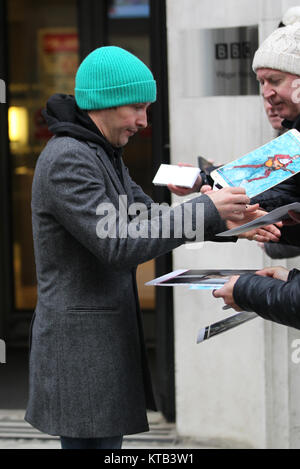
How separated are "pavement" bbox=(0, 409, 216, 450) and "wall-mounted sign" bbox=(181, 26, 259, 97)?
77.9 inches

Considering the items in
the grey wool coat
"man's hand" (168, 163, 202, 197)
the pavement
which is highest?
"man's hand" (168, 163, 202, 197)

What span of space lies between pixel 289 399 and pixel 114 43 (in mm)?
3152

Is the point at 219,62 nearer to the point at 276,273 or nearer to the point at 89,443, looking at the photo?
the point at 276,273

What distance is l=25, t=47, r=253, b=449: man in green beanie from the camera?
7.99 ft

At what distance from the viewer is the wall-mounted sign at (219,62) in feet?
14.0

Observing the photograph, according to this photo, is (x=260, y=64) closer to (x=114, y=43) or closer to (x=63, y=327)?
(x=63, y=327)

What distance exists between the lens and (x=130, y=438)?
4707 mm

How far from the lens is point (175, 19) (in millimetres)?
4312

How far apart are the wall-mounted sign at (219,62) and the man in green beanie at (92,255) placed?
173 centimetres

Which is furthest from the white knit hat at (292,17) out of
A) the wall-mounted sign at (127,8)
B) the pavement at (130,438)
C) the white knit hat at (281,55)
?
the wall-mounted sign at (127,8)

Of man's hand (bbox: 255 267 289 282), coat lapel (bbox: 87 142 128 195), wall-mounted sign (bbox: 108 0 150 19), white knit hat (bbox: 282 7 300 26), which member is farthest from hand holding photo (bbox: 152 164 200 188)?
wall-mounted sign (bbox: 108 0 150 19)

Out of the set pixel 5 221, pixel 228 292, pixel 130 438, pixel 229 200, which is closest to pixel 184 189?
pixel 229 200

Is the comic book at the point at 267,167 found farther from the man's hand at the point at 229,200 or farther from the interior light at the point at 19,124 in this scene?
the interior light at the point at 19,124

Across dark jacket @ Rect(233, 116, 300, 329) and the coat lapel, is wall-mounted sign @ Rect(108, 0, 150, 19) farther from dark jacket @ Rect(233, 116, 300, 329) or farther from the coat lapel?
dark jacket @ Rect(233, 116, 300, 329)
